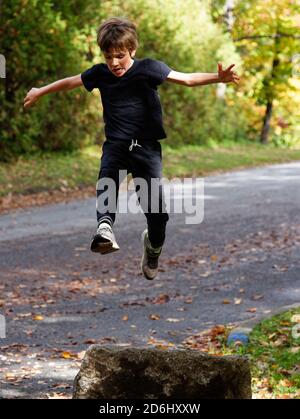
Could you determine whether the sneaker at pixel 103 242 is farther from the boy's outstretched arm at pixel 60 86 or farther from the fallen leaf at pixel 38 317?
the fallen leaf at pixel 38 317

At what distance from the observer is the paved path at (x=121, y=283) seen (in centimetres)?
820

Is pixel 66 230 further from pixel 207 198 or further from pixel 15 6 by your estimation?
pixel 15 6

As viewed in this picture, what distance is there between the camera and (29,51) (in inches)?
747

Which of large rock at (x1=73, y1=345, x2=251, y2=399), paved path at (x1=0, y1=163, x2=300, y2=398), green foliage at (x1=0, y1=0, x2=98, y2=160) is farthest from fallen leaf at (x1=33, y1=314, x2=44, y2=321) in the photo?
green foliage at (x1=0, y1=0, x2=98, y2=160)

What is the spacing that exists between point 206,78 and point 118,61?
0.54m

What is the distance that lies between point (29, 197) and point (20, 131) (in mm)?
3184

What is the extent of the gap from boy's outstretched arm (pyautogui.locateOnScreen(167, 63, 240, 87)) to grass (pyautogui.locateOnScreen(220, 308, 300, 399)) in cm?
278

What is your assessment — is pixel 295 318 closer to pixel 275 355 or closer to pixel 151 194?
pixel 275 355

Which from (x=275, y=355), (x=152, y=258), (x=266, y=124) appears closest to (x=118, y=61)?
(x=152, y=258)

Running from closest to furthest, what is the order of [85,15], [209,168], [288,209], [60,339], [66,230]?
[60,339]
[66,230]
[288,209]
[85,15]
[209,168]

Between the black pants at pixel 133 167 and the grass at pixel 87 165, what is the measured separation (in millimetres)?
11502

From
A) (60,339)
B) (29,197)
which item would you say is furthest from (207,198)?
(60,339)

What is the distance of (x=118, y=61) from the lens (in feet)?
15.8

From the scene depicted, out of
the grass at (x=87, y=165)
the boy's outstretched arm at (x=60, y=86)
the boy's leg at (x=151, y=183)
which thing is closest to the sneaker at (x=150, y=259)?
the boy's leg at (x=151, y=183)
